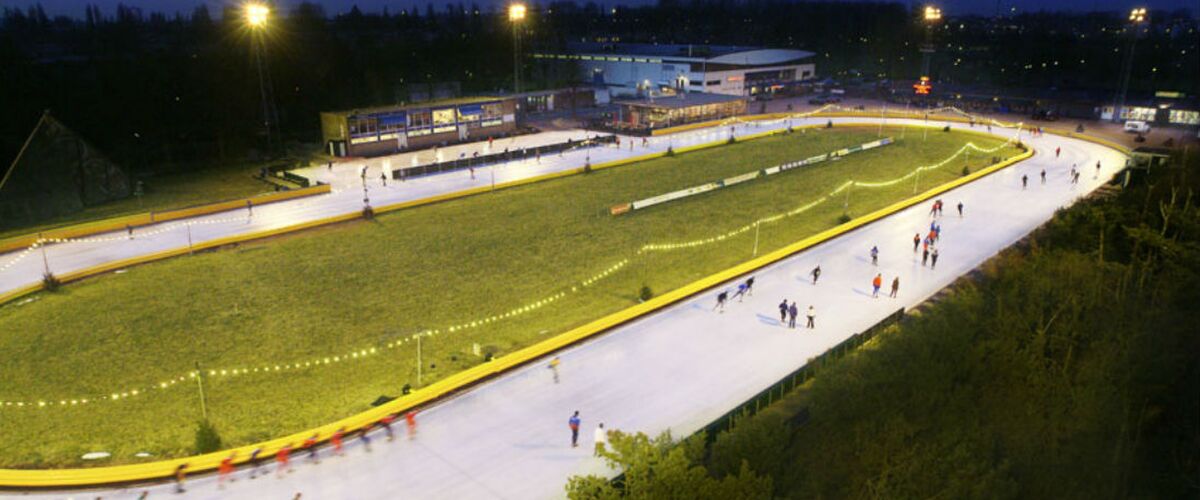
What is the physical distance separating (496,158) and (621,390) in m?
29.4

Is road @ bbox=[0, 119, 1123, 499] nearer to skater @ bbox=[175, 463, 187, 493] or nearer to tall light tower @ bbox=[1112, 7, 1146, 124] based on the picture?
skater @ bbox=[175, 463, 187, 493]

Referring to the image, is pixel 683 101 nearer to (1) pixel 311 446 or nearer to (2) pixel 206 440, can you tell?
(1) pixel 311 446

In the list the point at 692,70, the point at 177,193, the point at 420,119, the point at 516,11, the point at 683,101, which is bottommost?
the point at 177,193

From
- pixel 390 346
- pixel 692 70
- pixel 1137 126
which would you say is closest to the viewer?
pixel 390 346

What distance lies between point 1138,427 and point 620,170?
3059 cm

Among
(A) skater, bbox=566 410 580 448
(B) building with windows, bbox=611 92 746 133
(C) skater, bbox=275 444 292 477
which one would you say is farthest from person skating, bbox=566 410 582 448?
(B) building with windows, bbox=611 92 746 133

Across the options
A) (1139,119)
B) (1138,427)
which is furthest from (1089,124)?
(1138,427)

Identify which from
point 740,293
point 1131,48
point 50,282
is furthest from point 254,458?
point 1131,48

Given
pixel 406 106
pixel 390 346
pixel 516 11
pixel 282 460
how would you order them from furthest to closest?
pixel 516 11, pixel 406 106, pixel 390 346, pixel 282 460

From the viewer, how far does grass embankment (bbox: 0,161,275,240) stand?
32031 mm

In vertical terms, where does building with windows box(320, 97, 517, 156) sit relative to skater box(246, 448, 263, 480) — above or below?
above

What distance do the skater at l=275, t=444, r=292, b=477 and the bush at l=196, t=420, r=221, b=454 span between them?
119cm

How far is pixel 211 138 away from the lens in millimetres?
48156

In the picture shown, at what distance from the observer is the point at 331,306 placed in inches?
885
